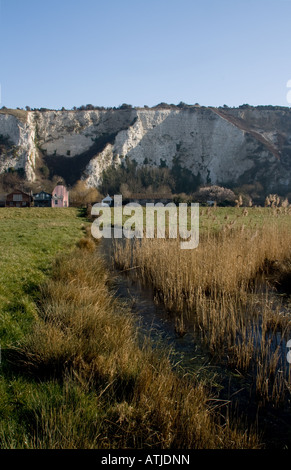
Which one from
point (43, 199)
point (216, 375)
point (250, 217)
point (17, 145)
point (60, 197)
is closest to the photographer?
point (216, 375)

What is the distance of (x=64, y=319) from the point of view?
16.4 feet

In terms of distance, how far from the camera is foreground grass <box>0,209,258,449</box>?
9.30 ft

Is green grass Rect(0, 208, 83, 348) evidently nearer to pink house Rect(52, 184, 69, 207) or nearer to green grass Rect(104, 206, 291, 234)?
green grass Rect(104, 206, 291, 234)

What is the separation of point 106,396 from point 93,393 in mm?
167

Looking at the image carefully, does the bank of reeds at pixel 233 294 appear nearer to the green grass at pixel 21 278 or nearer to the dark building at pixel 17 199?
the green grass at pixel 21 278

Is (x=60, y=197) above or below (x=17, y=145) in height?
below

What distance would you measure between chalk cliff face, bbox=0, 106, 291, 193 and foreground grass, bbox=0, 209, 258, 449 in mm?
65773

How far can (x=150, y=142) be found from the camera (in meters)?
76.4

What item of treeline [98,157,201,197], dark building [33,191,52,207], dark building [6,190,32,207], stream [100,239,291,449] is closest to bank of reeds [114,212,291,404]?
stream [100,239,291,449]

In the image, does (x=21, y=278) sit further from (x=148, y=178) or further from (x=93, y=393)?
(x=148, y=178)

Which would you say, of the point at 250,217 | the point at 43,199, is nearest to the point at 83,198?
the point at 43,199

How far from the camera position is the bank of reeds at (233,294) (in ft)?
14.9

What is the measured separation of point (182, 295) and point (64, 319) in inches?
120
